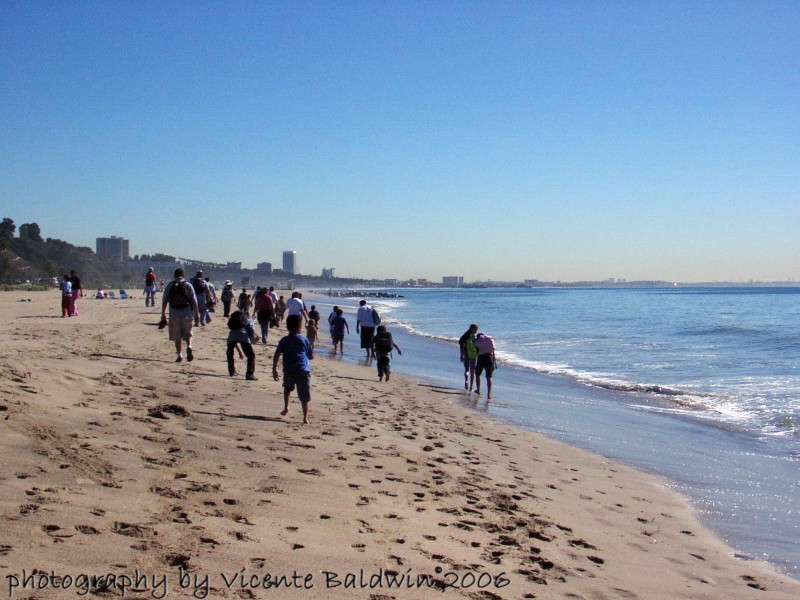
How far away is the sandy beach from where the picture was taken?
3875 millimetres

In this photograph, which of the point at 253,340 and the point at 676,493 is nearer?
the point at 676,493

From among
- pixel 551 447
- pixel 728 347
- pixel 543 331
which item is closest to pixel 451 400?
pixel 551 447

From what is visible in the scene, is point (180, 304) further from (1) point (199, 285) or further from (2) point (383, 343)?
(1) point (199, 285)

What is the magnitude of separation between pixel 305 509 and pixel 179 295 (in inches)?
308

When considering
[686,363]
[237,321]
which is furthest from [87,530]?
[686,363]

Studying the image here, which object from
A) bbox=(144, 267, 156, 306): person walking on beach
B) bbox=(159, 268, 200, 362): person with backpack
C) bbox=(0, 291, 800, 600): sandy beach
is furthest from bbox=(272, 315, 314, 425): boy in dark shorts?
bbox=(144, 267, 156, 306): person walking on beach

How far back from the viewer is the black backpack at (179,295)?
475 inches

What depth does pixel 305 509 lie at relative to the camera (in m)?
5.18

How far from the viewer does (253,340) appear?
1206 cm

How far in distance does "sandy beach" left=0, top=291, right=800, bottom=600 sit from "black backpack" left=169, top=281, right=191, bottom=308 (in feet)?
8.15

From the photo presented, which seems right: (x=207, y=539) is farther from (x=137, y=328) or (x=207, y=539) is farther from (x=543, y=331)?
(x=543, y=331)

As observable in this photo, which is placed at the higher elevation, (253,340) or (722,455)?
(253,340)

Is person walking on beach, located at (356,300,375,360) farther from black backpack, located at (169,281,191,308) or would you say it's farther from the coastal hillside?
the coastal hillside

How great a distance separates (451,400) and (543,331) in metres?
24.4
